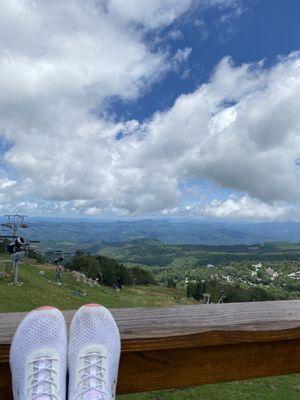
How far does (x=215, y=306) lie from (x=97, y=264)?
62967 millimetres

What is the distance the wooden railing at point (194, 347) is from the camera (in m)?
1.59

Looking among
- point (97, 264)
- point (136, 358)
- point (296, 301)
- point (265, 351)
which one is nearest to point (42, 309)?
point (136, 358)

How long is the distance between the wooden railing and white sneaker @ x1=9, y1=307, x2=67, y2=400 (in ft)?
0.18

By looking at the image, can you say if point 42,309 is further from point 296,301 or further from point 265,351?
point 296,301

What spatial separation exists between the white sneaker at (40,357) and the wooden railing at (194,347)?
6cm

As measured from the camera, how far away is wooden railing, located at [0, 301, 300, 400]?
5.23 feet

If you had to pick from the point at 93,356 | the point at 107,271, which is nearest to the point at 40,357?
the point at 93,356

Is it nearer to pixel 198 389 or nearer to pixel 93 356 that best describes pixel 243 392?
pixel 198 389

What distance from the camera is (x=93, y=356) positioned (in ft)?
5.41

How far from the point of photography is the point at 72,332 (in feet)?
5.55

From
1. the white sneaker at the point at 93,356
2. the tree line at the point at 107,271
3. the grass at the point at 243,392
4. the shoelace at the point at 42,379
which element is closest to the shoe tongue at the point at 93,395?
the white sneaker at the point at 93,356

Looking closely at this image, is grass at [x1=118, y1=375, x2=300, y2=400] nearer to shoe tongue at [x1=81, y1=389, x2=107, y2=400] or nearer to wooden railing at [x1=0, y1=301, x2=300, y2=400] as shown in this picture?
wooden railing at [x1=0, y1=301, x2=300, y2=400]

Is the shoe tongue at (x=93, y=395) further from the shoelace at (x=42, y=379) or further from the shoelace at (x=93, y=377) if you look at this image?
the shoelace at (x=42, y=379)

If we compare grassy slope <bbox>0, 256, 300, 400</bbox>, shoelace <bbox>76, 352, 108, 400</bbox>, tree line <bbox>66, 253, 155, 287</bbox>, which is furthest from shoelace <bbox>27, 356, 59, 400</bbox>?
tree line <bbox>66, 253, 155, 287</bbox>
